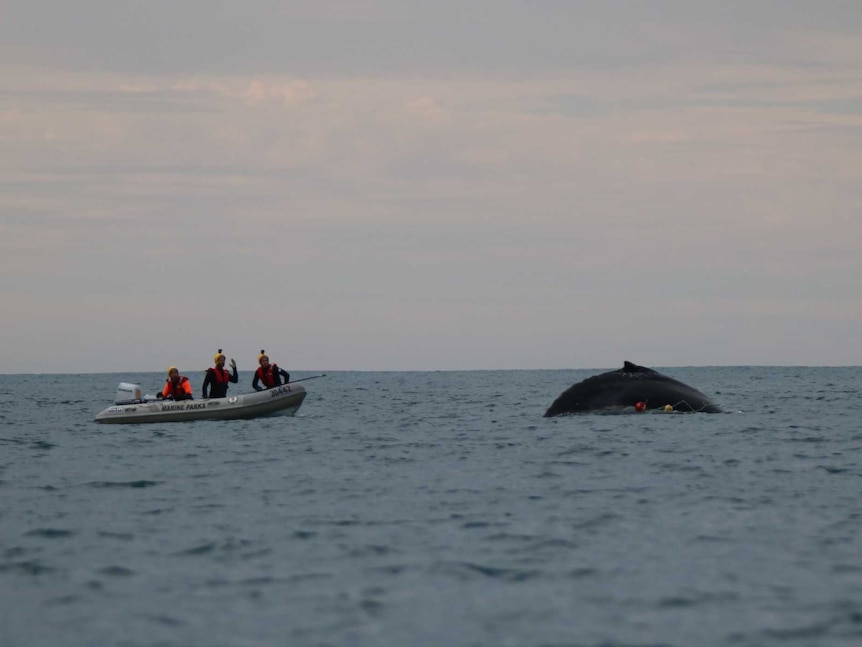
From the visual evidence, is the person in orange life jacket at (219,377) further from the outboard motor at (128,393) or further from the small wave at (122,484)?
the small wave at (122,484)

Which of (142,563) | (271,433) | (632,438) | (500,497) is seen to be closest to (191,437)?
(271,433)

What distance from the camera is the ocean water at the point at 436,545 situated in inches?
482

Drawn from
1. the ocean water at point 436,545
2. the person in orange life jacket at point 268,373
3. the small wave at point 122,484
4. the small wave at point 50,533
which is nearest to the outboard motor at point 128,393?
the person in orange life jacket at point 268,373

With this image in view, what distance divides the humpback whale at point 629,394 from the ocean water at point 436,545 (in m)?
9.17

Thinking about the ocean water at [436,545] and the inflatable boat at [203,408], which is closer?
the ocean water at [436,545]

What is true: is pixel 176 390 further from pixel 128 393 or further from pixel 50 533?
pixel 50 533

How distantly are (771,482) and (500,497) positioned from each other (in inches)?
225

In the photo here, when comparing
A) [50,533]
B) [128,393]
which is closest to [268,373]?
[128,393]

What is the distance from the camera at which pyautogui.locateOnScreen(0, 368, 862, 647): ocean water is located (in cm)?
1225

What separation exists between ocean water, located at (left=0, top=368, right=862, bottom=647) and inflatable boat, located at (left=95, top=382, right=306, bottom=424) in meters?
8.35

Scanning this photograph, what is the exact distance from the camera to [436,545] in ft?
54.5

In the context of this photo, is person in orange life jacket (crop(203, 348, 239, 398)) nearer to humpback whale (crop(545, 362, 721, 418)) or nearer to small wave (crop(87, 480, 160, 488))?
humpback whale (crop(545, 362, 721, 418))

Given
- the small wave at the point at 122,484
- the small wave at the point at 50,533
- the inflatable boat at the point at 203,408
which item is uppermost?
the inflatable boat at the point at 203,408

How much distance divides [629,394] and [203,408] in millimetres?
14788
